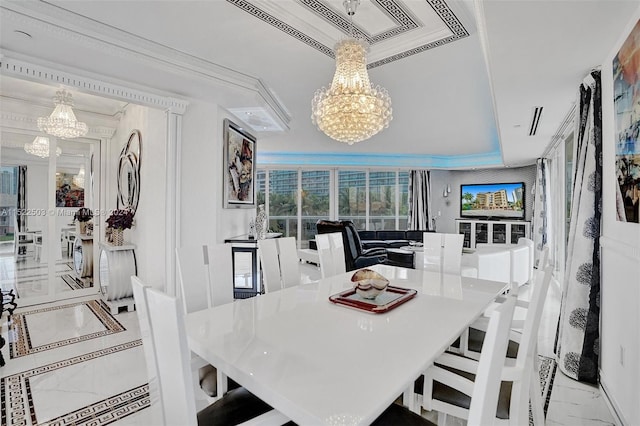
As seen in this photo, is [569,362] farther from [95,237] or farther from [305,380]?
[95,237]

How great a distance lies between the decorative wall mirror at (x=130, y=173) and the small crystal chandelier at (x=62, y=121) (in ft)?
1.84

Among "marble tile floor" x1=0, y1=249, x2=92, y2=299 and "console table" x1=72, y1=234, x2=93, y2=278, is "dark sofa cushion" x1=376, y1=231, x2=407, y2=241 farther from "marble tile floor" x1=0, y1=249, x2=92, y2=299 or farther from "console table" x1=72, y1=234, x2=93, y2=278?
"marble tile floor" x1=0, y1=249, x2=92, y2=299

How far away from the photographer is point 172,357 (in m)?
0.95

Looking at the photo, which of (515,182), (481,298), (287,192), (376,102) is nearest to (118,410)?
(481,298)

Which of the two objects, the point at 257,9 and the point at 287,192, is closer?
the point at 257,9

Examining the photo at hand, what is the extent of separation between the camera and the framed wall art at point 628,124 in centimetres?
170

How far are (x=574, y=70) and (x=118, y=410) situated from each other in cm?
389

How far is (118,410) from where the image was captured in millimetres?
2029

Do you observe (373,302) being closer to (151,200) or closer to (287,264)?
(287,264)

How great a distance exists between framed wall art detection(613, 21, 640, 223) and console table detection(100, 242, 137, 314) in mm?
4543

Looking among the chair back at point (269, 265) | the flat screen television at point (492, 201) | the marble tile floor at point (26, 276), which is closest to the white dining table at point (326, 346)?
the chair back at point (269, 265)

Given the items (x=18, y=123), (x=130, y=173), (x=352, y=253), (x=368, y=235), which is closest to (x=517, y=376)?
(x=352, y=253)

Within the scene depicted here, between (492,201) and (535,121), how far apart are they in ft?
Result: 16.5

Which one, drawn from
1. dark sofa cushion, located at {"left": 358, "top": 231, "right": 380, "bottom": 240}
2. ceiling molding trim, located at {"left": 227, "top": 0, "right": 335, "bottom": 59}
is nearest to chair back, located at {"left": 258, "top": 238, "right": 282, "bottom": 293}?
ceiling molding trim, located at {"left": 227, "top": 0, "right": 335, "bottom": 59}
